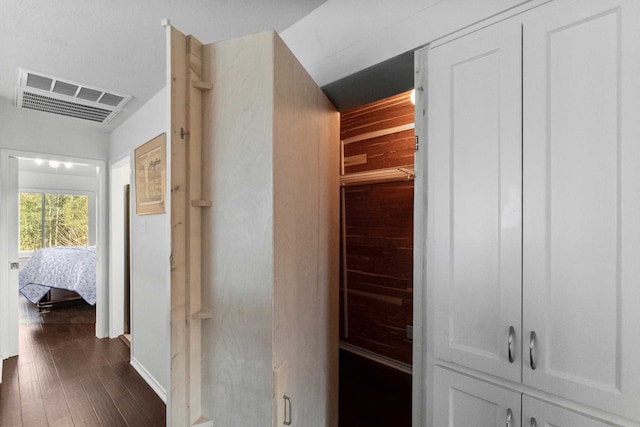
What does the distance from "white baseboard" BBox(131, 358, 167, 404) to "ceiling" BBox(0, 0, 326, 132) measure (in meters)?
2.49

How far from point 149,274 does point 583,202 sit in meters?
3.06

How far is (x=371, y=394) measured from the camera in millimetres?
2566

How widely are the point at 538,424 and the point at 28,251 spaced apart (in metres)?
8.56

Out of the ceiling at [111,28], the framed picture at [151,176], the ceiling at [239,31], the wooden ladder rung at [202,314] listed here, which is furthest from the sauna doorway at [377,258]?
the wooden ladder rung at [202,314]

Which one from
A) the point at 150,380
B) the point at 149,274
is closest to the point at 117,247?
the point at 149,274

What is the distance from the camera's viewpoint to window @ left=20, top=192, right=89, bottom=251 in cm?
657

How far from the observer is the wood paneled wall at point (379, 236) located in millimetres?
2688

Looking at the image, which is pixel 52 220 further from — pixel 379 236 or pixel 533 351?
pixel 533 351

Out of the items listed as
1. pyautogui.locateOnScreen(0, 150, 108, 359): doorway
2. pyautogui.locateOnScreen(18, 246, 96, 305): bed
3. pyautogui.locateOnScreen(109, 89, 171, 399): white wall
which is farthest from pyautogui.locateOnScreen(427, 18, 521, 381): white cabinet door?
pyautogui.locateOnScreen(18, 246, 96, 305): bed

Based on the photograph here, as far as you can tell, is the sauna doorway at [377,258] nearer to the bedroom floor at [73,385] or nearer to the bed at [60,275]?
the bedroom floor at [73,385]

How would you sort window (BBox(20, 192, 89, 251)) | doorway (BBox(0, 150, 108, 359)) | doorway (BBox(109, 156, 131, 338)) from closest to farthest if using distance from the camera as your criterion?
doorway (BBox(0, 150, 108, 359))
doorway (BBox(109, 156, 131, 338))
window (BBox(20, 192, 89, 251))

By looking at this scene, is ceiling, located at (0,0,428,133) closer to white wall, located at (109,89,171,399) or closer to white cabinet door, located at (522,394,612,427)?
white wall, located at (109,89,171,399)

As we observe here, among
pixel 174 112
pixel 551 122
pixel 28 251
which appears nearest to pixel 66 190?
pixel 28 251

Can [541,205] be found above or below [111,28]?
below
